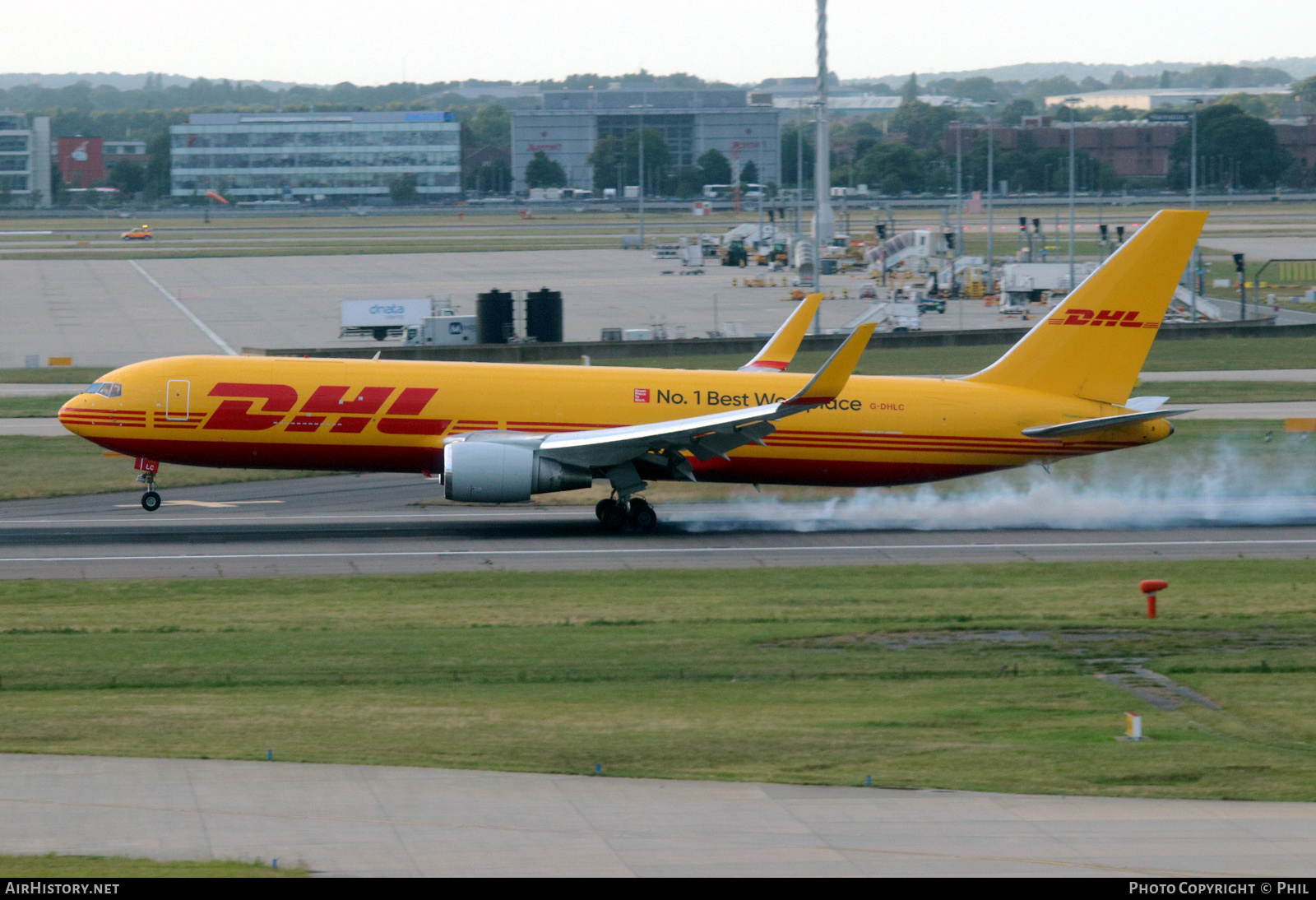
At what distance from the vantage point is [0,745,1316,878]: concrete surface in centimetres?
1508

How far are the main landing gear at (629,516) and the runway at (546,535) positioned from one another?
37cm

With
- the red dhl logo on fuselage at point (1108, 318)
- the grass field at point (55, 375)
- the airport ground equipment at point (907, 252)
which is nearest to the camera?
the red dhl logo on fuselage at point (1108, 318)

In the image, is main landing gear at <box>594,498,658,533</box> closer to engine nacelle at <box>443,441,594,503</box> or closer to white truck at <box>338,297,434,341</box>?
engine nacelle at <box>443,441,594,503</box>

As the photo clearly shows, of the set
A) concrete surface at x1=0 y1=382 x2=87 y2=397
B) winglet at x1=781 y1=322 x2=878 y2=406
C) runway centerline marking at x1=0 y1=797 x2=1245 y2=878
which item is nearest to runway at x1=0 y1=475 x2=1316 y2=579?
winglet at x1=781 y1=322 x2=878 y2=406

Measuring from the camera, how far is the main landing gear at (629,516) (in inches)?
1485

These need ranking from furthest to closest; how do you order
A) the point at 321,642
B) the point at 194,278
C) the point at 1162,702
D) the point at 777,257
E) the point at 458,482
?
the point at 777,257 < the point at 194,278 < the point at 458,482 < the point at 321,642 < the point at 1162,702

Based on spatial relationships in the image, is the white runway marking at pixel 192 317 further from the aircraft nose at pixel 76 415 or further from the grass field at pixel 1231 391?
the grass field at pixel 1231 391

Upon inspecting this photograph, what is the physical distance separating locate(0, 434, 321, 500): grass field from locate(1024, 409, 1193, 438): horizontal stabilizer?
21.6 m

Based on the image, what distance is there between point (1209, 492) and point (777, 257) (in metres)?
100

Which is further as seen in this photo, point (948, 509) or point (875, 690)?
point (948, 509)

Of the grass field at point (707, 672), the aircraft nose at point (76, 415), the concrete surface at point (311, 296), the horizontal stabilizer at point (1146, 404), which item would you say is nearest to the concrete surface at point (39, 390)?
the concrete surface at point (311, 296)

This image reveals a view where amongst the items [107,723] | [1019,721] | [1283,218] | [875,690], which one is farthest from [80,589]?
[1283,218]

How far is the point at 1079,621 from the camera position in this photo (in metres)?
Result: 27.9

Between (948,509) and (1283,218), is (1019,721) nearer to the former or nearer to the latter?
(948,509)
